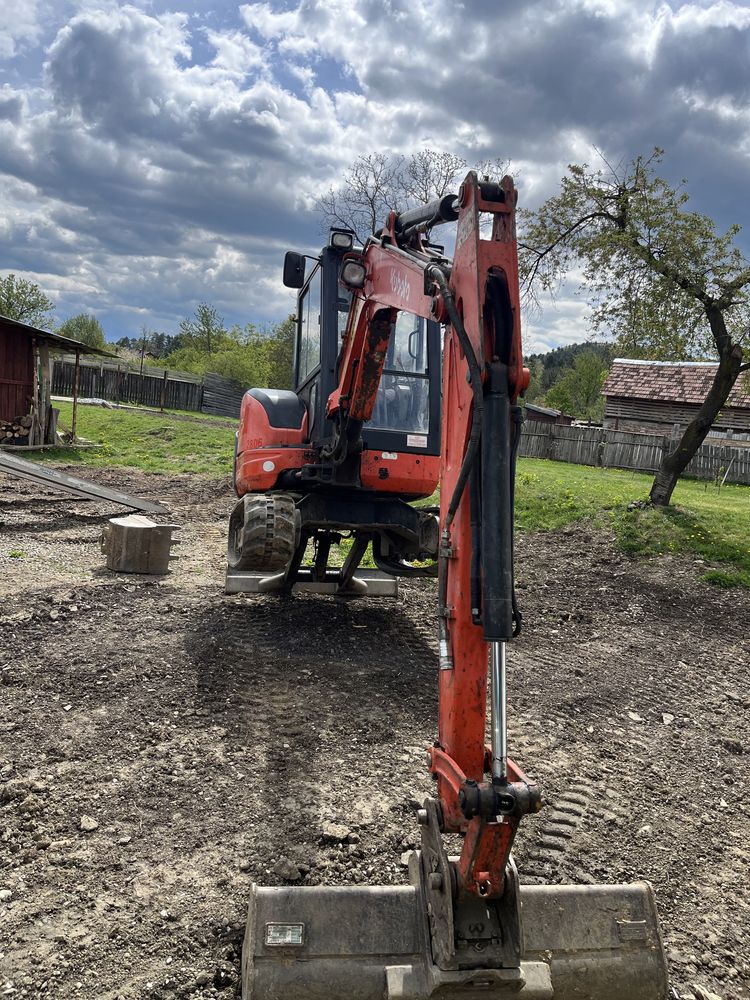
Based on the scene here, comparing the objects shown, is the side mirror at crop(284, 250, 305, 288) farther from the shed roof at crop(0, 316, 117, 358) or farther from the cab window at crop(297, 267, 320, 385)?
the shed roof at crop(0, 316, 117, 358)

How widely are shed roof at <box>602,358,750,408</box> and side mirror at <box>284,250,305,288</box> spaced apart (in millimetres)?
25497

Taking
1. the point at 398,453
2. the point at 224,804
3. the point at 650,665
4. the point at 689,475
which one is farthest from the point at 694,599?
the point at 689,475

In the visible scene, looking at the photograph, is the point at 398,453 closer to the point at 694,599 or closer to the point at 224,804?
the point at 224,804

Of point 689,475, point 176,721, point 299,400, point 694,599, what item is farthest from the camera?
point 689,475

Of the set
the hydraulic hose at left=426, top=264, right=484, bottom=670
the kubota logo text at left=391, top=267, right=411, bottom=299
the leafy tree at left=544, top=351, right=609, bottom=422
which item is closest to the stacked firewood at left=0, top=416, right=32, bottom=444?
the kubota logo text at left=391, top=267, right=411, bottom=299

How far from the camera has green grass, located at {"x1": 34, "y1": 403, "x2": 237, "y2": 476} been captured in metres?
18.8

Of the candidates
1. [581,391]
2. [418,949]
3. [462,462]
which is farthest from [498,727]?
[581,391]

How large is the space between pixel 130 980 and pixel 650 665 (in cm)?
515

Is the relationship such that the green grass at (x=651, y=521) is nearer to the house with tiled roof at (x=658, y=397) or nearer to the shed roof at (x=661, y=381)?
the house with tiled roof at (x=658, y=397)

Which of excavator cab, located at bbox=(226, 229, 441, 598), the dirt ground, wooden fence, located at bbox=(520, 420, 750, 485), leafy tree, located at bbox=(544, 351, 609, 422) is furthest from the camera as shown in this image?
leafy tree, located at bbox=(544, 351, 609, 422)

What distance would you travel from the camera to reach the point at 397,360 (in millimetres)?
6586

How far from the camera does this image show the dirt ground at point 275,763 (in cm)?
306

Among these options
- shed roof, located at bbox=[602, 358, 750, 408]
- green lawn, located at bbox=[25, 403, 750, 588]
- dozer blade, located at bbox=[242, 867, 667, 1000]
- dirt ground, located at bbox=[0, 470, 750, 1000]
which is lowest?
dirt ground, located at bbox=[0, 470, 750, 1000]

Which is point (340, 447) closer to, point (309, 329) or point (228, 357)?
point (309, 329)
